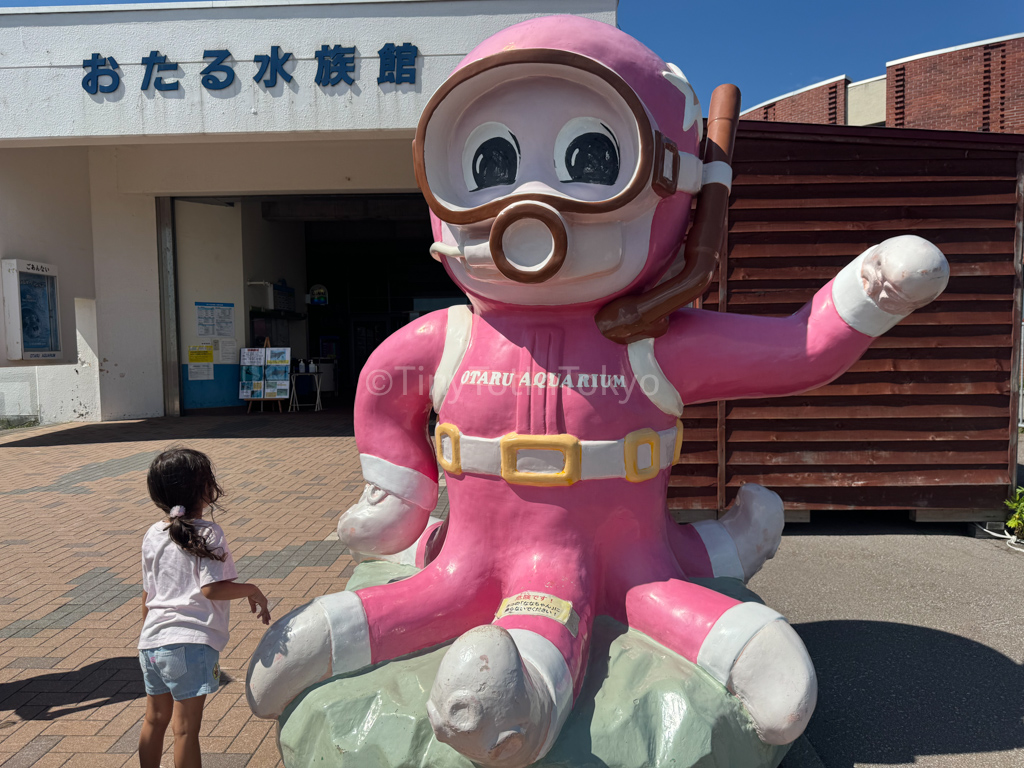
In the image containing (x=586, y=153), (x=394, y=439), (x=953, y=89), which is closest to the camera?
(x=586, y=153)

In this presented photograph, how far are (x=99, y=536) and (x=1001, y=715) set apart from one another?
571cm

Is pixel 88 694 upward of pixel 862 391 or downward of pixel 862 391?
downward

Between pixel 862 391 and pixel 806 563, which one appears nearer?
pixel 806 563

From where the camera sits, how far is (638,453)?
226 cm

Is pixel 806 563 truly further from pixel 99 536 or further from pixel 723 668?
pixel 99 536

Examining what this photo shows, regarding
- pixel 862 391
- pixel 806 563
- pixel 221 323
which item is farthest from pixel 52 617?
pixel 221 323

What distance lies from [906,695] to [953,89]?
67.1 feet

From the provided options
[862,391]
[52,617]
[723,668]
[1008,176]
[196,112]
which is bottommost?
[52,617]

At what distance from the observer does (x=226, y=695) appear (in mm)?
2883

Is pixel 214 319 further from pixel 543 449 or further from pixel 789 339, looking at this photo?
pixel 789 339

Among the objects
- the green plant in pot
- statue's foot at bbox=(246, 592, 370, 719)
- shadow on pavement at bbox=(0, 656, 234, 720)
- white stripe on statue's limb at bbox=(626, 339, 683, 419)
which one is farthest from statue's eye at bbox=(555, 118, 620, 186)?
the green plant in pot

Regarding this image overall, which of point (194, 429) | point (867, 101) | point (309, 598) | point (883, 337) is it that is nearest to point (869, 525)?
point (883, 337)

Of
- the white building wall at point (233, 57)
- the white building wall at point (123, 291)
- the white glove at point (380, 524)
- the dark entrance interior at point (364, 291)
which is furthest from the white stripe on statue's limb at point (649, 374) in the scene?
the dark entrance interior at point (364, 291)

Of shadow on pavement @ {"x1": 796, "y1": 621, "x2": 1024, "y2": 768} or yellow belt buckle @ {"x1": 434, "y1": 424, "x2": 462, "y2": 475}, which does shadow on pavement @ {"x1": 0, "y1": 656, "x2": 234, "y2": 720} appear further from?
shadow on pavement @ {"x1": 796, "y1": 621, "x2": 1024, "y2": 768}
